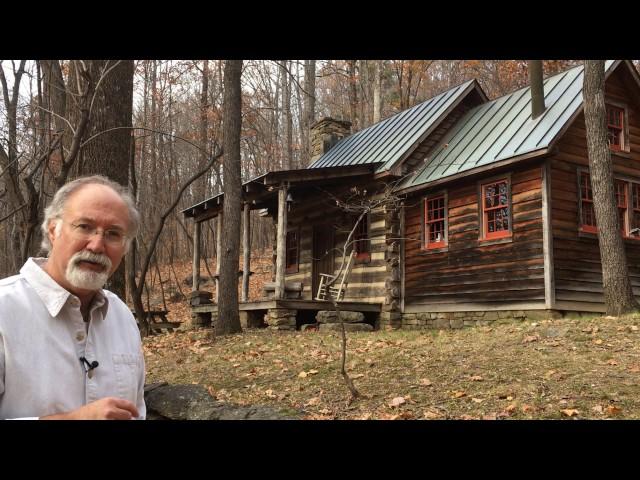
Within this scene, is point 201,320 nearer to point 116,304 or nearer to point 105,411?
point 116,304

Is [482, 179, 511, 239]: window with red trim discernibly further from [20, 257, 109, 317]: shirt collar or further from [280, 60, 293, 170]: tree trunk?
[280, 60, 293, 170]: tree trunk

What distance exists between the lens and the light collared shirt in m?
2.07

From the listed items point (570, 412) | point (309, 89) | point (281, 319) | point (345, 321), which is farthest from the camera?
point (309, 89)

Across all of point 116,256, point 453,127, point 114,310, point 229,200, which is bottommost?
point 114,310

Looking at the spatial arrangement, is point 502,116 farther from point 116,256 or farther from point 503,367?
point 116,256

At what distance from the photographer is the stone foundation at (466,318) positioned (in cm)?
1315

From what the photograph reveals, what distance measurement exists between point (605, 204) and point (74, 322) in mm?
12269

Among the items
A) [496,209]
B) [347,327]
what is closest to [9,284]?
[347,327]

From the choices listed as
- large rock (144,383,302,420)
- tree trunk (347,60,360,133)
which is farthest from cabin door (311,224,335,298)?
tree trunk (347,60,360,133)

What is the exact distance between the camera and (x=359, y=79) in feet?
111

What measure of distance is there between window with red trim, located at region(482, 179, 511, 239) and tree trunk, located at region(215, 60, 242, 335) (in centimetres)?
641

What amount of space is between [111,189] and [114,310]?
565mm

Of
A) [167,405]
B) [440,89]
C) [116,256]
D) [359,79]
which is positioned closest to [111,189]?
[116,256]

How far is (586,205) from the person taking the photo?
14180 mm
